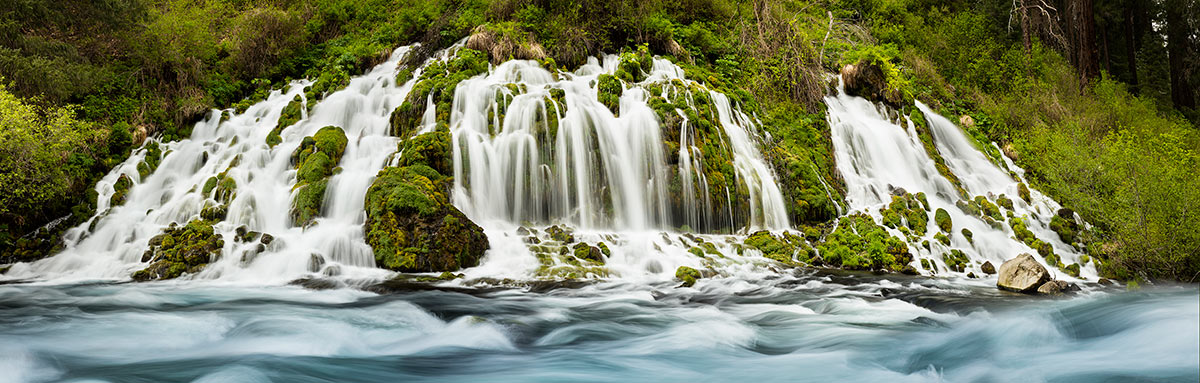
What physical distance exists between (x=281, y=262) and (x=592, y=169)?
212 inches

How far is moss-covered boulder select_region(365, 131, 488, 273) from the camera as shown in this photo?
348 inches

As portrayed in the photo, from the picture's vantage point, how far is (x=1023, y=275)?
26.1ft

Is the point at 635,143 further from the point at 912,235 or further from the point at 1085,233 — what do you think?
the point at 1085,233

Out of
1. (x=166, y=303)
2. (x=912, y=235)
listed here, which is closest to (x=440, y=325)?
(x=166, y=303)

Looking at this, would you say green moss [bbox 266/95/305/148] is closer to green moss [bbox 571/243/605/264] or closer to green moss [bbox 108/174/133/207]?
green moss [bbox 108/174/133/207]

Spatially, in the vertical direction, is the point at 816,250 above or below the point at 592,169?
below

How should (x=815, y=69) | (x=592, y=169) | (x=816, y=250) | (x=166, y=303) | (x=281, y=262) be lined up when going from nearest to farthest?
(x=166, y=303)
(x=281, y=262)
(x=816, y=250)
(x=592, y=169)
(x=815, y=69)

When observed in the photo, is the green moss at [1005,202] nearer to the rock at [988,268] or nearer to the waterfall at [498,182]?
the rock at [988,268]

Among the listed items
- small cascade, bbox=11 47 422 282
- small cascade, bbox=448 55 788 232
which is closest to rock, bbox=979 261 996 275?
small cascade, bbox=448 55 788 232

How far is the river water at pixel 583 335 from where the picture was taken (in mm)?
4316

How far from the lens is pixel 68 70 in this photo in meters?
12.0

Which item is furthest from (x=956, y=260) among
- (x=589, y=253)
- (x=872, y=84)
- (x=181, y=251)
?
(x=181, y=251)

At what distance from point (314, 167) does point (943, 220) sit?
1186cm

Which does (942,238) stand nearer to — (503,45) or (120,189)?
(503,45)
